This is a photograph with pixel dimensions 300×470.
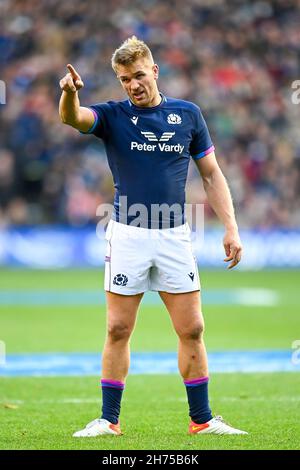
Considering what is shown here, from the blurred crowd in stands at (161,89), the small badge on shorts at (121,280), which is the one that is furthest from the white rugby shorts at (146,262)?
the blurred crowd in stands at (161,89)

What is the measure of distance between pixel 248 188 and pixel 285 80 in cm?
304

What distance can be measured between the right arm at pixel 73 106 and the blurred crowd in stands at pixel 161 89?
14.0 metres

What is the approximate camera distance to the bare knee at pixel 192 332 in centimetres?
583

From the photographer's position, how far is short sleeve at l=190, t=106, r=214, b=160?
5.98m

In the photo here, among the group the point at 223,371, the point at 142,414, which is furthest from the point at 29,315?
the point at 142,414

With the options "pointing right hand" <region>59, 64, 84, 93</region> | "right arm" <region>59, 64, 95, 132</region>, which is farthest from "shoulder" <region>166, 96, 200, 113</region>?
"pointing right hand" <region>59, 64, 84, 93</region>

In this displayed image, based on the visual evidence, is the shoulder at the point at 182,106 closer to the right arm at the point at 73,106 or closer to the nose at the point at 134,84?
the nose at the point at 134,84

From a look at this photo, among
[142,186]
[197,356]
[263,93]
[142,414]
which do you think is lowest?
[142,414]

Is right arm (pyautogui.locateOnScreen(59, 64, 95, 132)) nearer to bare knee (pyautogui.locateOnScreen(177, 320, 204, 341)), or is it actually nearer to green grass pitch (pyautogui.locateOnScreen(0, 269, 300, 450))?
bare knee (pyautogui.locateOnScreen(177, 320, 204, 341))

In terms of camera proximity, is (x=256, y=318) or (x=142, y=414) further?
(x=256, y=318)

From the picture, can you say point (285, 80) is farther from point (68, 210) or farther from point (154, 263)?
point (154, 263)

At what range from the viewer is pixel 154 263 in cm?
583

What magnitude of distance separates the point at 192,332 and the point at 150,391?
2.42 m

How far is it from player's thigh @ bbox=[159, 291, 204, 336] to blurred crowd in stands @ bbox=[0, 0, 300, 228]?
13.9m
